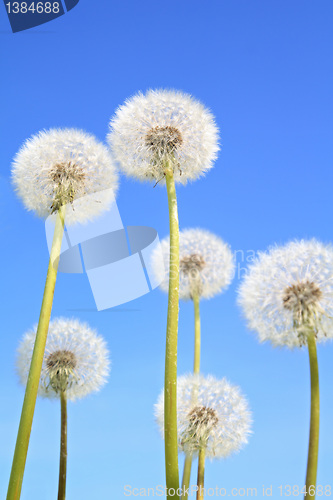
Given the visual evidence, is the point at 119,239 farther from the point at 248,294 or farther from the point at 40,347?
the point at 248,294

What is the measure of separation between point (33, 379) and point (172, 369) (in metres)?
1.62

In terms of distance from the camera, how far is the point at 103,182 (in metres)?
7.15

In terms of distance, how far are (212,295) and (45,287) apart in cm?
340

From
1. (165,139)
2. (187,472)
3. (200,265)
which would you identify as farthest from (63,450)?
(165,139)

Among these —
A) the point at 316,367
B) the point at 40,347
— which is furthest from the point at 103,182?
the point at 316,367

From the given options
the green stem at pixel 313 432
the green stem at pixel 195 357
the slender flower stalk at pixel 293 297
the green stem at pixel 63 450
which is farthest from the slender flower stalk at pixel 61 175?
the green stem at pixel 313 432

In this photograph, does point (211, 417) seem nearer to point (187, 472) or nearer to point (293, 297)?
point (187, 472)

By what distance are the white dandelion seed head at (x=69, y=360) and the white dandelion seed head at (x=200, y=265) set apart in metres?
1.60

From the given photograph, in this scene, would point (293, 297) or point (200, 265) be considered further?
point (200, 265)

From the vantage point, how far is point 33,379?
5641 mm

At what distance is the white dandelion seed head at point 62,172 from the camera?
6848mm

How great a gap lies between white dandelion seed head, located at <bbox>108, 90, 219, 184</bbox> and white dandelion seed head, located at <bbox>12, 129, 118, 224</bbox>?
0.36 metres

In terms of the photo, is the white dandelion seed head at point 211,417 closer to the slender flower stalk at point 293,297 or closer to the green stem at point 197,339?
the green stem at point 197,339

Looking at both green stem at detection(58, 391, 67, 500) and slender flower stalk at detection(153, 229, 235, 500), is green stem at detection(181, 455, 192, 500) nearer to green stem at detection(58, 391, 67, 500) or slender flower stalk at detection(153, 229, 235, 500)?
green stem at detection(58, 391, 67, 500)
